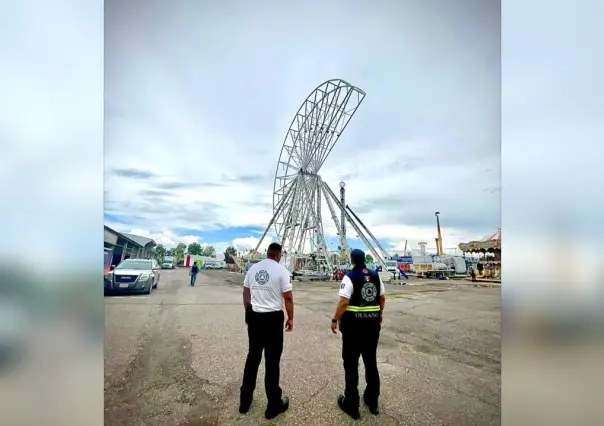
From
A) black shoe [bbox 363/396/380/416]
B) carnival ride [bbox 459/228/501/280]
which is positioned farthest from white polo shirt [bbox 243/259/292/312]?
carnival ride [bbox 459/228/501/280]

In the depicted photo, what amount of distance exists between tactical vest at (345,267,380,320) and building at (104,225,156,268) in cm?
155

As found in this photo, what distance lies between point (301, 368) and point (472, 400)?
1.35 metres

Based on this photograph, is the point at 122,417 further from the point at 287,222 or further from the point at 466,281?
the point at 466,281

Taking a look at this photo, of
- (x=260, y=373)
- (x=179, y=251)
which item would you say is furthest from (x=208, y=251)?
(x=260, y=373)

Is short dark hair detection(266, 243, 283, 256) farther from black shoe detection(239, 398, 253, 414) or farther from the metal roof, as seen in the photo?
black shoe detection(239, 398, 253, 414)

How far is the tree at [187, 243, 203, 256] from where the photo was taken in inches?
97.6

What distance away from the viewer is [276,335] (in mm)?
2129

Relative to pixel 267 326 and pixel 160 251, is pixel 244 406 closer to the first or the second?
pixel 267 326

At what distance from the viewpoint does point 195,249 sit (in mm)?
2525

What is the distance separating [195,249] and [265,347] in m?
1.01

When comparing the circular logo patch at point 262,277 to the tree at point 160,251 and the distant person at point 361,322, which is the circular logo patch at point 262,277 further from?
the tree at point 160,251

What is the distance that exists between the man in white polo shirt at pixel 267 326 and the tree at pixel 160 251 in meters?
0.75
